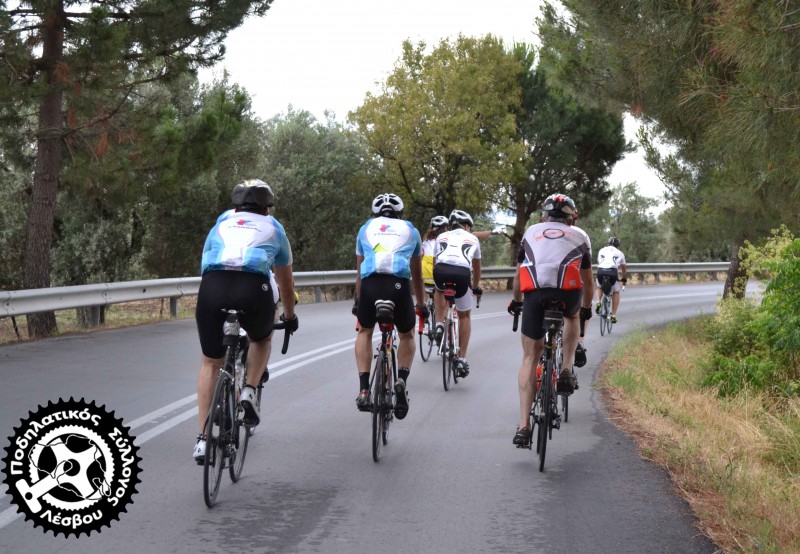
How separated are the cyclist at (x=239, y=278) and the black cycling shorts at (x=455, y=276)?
572 cm

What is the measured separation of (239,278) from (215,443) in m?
1.02

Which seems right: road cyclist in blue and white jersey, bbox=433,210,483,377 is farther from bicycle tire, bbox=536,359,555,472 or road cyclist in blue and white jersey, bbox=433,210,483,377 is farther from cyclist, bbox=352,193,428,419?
bicycle tire, bbox=536,359,555,472

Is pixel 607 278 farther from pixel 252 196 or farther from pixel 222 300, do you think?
pixel 222 300

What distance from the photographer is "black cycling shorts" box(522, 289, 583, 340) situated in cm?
775

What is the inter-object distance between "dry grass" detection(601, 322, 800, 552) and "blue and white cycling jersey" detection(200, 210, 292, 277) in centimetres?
311

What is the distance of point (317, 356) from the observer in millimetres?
14148

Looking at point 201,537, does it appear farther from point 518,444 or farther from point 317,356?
point 317,356

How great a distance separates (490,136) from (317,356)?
26713 millimetres

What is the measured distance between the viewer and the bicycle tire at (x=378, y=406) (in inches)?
302

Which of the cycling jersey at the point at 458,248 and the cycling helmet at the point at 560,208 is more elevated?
the cycling helmet at the point at 560,208

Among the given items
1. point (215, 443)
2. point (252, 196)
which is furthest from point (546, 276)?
point (215, 443)

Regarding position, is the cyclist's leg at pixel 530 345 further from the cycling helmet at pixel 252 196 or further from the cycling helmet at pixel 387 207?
the cycling helmet at pixel 252 196

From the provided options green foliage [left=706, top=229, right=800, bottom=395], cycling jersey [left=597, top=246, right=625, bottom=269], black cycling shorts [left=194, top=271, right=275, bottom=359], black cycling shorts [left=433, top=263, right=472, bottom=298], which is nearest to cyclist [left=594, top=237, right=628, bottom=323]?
cycling jersey [left=597, top=246, right=625, bottom=269]

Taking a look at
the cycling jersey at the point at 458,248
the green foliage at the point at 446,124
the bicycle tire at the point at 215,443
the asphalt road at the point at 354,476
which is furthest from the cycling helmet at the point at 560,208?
the green foliage at the point at 446,124
